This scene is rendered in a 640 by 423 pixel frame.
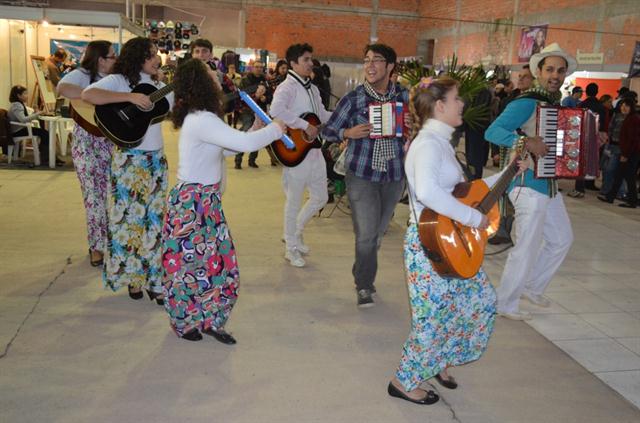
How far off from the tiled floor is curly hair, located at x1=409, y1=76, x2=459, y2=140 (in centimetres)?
196

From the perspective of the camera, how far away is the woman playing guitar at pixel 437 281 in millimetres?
2746

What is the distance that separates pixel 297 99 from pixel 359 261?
5.01ft

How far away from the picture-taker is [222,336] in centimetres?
371

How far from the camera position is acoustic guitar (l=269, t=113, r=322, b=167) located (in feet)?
16.2

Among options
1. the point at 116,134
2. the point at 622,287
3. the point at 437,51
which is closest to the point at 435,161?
the point at 116,134

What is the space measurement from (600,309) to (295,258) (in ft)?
8.23

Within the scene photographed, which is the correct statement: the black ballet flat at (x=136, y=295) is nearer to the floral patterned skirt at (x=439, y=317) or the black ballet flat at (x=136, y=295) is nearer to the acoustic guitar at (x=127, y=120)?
the acoustic guitar at (x=127, y=120)

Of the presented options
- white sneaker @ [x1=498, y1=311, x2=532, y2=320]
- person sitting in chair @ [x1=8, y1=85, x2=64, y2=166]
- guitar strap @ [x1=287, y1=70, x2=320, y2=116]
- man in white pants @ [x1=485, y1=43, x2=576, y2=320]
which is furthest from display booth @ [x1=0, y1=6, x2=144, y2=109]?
white sneaker @ [x1=498, y1=311, x2=532, y2=320]

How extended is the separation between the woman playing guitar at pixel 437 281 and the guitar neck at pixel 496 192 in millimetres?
87

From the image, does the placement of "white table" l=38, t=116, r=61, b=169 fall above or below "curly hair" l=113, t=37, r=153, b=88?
below

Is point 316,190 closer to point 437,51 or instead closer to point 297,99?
point 297,99

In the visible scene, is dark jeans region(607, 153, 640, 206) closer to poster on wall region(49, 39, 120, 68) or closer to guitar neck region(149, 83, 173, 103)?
guitar neck region(149, 83, 173, 103)

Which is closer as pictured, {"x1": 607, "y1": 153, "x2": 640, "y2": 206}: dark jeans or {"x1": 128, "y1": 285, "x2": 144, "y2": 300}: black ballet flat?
{"x1": 128, "y1": 285, "x2": 144, "y2": 300}: black ballet flat

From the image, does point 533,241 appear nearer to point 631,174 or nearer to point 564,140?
point 564,140
